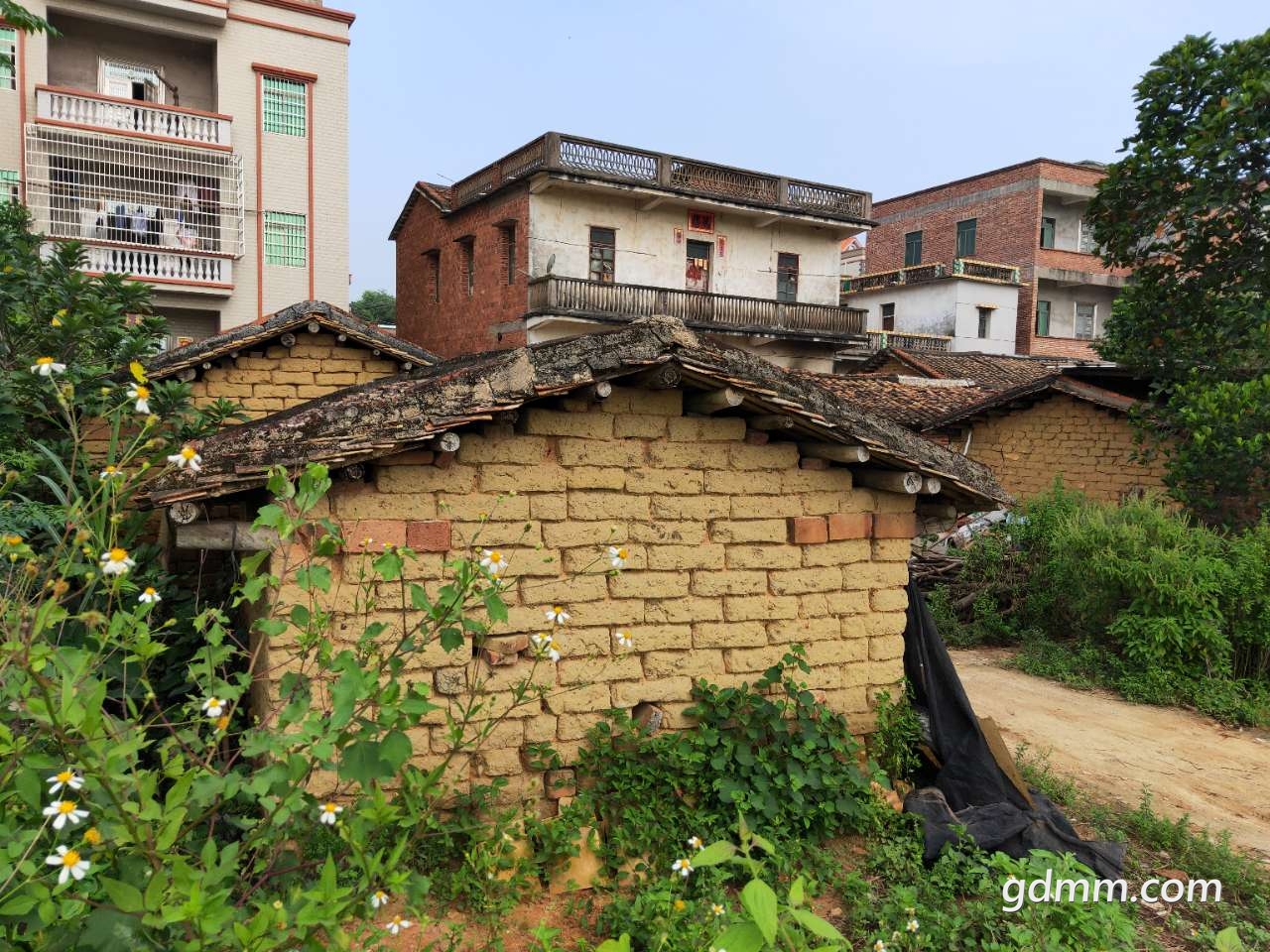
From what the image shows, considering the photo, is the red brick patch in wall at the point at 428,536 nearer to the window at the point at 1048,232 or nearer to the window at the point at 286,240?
the window at the point at 286,240

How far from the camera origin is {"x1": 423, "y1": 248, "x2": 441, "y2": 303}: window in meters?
25.1

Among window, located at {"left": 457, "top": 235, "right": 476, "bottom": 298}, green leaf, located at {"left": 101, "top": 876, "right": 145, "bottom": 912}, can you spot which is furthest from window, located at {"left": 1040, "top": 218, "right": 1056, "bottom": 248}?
green leaf, located at {"left": 101, "top": 876, "right": 145, "bottom": 912}

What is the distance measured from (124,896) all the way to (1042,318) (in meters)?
32.4

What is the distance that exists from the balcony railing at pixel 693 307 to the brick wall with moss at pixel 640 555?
14.0 meters

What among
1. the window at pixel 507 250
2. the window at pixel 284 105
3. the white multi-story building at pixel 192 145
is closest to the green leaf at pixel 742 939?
the white multi-story building at pixel 192 145

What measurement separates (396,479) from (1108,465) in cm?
1314

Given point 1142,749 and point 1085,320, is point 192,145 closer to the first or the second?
point 1142,749

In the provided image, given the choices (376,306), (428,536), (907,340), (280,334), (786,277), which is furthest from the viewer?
(376,306)

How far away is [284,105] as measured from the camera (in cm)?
1680

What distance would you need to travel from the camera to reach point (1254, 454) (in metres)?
9.94

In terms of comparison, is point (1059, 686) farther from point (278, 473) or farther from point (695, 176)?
point (695, 176)

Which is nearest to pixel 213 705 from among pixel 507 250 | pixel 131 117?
pixel 131 117

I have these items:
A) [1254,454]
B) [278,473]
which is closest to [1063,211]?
[1254,454]

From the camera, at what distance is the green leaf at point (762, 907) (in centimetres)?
201
